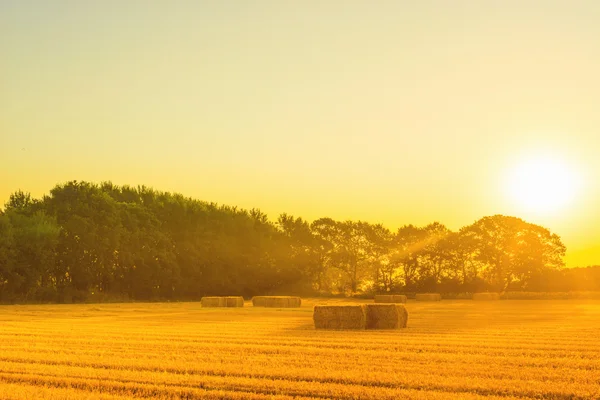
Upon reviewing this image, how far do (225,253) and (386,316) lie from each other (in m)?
47.5

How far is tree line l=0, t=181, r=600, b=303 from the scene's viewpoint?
51281 millimetres

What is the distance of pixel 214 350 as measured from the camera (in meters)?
13.9

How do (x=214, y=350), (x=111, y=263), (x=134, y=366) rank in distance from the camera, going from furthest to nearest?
(x=111, y=263), (x=214, y=350), (x=134, y=366)

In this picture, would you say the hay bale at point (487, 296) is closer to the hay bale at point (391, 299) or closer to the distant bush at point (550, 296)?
the distant bush at point (550, 296)

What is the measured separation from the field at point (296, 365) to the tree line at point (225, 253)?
115 ft

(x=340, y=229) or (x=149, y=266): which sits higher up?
(x=340, y=229)

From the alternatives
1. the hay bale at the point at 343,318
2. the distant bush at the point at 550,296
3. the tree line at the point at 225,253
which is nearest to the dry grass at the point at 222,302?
the tree line at the point at 225,253

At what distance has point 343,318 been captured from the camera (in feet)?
69.1

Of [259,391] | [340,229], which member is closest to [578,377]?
[259,391]

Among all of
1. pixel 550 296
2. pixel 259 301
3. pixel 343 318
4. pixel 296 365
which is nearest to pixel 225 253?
pixel 259 301

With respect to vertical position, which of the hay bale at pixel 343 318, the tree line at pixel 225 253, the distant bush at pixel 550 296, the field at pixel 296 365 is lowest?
the field at pixel 296 365

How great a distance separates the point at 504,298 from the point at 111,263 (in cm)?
3690

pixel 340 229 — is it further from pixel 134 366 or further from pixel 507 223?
pixel 134 366

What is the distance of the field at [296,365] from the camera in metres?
9.20
